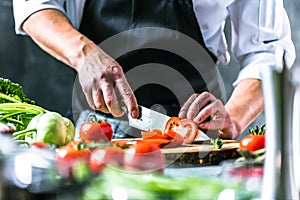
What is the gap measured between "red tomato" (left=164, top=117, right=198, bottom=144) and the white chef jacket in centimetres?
48

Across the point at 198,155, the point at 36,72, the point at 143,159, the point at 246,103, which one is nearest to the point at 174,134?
the point at 198,155

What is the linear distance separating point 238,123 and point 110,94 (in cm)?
46

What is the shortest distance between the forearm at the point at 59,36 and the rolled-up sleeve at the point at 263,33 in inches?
18.5

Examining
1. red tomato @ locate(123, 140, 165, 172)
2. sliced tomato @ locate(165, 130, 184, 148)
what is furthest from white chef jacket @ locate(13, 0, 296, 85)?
red tomato @ locate(123, 140, 165, 172)

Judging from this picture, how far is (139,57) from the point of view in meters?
1.57

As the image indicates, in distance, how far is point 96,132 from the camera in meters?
1.09

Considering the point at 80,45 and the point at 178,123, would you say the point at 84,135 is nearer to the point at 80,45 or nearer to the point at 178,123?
Result: the point at 178,123

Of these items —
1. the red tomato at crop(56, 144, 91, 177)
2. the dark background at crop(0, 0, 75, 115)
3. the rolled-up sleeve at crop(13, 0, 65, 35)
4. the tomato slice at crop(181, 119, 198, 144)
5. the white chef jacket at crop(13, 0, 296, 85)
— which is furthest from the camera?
the dark background at crop(0, 0, 75, 115)

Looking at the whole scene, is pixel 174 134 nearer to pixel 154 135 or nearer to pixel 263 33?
pixel 154 135

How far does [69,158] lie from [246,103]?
0.90 metres

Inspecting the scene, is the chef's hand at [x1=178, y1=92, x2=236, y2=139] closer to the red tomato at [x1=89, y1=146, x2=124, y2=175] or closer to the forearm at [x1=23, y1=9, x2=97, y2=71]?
the forearm at [x1=23, y1=9, x2=97, y2=71]

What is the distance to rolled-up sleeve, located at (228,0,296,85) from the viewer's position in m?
1.64

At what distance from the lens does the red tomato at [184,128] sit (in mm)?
1147

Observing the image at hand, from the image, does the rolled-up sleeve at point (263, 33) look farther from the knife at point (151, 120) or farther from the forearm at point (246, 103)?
the knife at point (151, 120)
